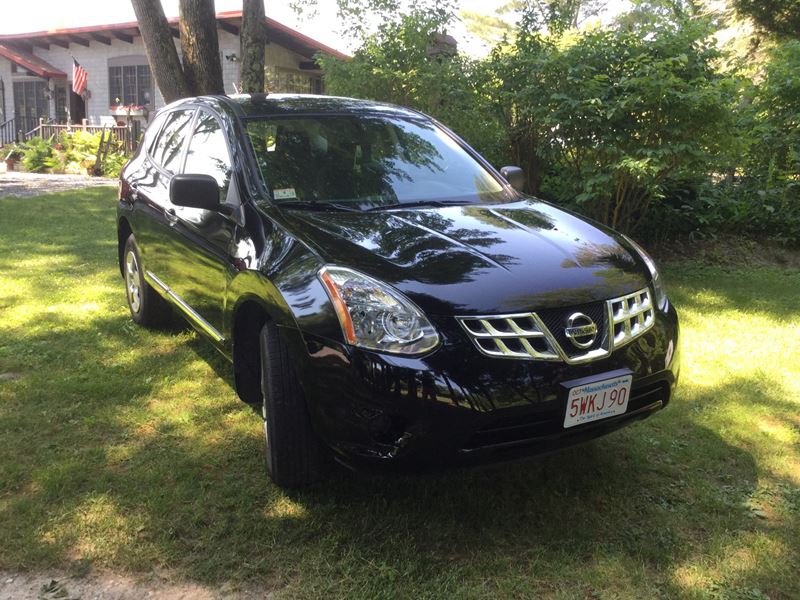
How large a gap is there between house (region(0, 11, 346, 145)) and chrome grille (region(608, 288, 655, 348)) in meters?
16.2

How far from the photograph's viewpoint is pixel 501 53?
7852 mm

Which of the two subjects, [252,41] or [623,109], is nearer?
[623,109]

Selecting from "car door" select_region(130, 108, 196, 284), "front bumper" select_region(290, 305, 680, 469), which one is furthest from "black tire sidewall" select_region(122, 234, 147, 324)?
"front bumper" select_region(290, 305, 680, 469)

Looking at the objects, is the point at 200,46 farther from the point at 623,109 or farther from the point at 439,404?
the point at 439,404

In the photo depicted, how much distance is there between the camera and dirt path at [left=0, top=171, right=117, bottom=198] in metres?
12.9

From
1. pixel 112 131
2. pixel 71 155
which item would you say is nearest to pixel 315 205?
pixel 112 131

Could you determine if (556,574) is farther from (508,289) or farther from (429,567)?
(508,289)

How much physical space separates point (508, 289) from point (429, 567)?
3.38 feet

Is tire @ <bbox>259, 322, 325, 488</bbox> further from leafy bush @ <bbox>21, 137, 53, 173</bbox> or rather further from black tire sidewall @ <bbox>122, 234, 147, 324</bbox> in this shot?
leafy bush @ <bbox>21, 137, 53, 173</bbox>

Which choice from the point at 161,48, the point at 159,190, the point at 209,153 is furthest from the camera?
the point at 161,48

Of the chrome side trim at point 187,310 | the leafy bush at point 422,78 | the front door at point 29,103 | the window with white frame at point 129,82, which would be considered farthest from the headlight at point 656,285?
the front door at point 29,103

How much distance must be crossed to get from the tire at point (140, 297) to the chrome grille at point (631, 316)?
132 inches

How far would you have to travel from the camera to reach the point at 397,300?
2398 millimetres

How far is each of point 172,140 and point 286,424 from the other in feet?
8.29
